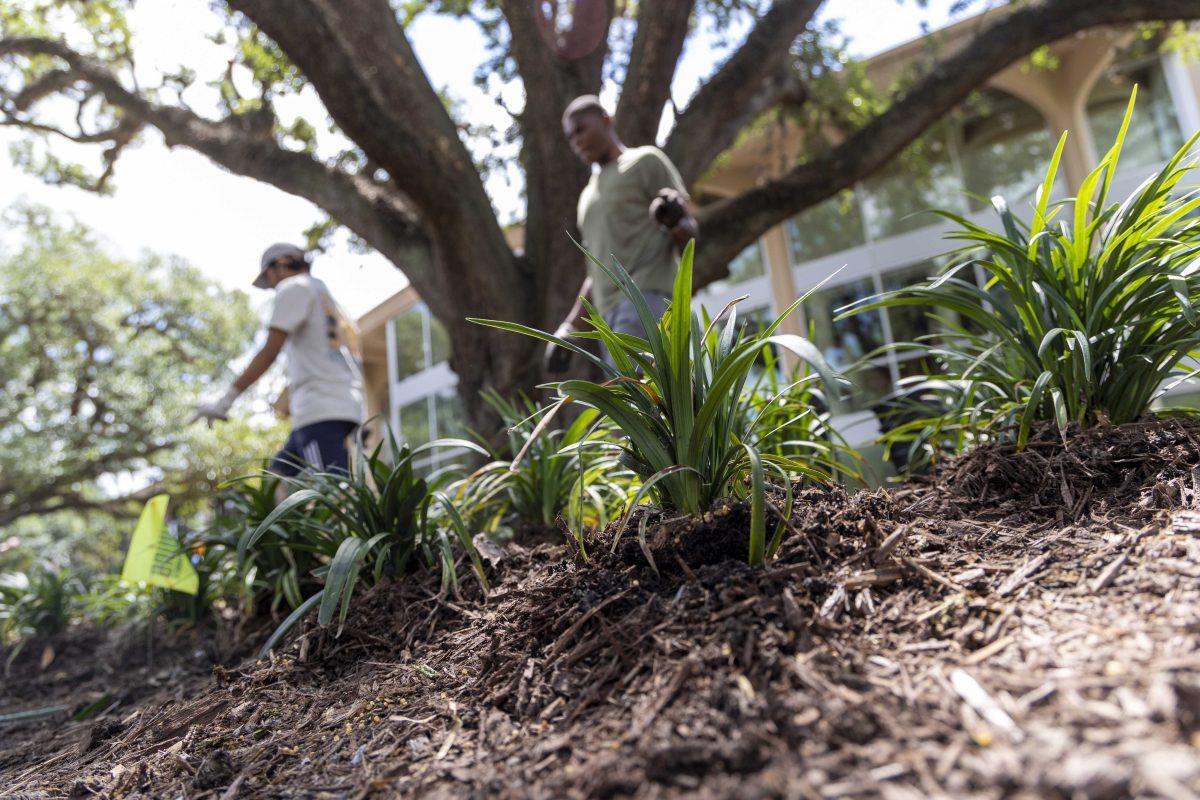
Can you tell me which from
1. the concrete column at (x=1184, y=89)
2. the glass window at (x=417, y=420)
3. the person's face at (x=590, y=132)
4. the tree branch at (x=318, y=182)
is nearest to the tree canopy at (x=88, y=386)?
the glass window at (x=417, y=420)

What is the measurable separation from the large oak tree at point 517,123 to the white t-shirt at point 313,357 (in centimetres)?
105

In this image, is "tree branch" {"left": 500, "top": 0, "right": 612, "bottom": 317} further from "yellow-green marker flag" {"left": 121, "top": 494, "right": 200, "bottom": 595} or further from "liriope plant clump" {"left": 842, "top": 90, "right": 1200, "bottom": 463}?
"liriope plant clump" {"left": 842, "top": 90, "right": 1200, "bottom": 463}

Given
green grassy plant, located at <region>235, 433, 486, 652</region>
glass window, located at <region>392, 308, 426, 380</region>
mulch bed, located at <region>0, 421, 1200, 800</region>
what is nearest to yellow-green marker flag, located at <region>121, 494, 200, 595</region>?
green grassy plant, located at <region>235, 433, 486, 652</region>

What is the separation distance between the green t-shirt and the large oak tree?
1515mm

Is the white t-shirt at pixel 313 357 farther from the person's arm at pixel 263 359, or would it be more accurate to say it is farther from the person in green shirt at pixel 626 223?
the person in green shirt at pixel 626 223

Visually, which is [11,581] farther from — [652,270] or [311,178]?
[652,270]

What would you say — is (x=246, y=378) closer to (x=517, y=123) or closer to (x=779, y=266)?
(x=517, y=123)

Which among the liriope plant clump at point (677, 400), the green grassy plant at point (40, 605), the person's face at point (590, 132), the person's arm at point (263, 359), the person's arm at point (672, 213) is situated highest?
the person's face at point (590, 132)

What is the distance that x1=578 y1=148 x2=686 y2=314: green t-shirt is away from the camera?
11.2 ft

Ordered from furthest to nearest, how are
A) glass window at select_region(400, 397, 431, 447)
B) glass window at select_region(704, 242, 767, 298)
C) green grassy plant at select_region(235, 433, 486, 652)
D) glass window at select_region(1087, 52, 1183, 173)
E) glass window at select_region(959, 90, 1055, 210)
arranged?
1. glass window at select_region(400, 397, 431, 447)
2. glass window at select_region(704, 242, 767, 298)
3. glass window at select_region(959, 90, 1055, 210)
4. glass window at select_region(1087, 52, 1183, 173)
5. green grassy plant at select_region(235, 433, 486, 652)

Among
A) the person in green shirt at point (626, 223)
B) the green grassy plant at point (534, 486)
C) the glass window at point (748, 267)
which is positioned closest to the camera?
the green grassy plant at point (534, 486)

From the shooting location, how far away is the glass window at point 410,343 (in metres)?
17.2

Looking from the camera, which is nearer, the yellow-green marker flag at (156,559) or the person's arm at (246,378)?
the yellow-green marker flag at (156,559)

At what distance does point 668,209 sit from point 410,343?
15.3 metres
